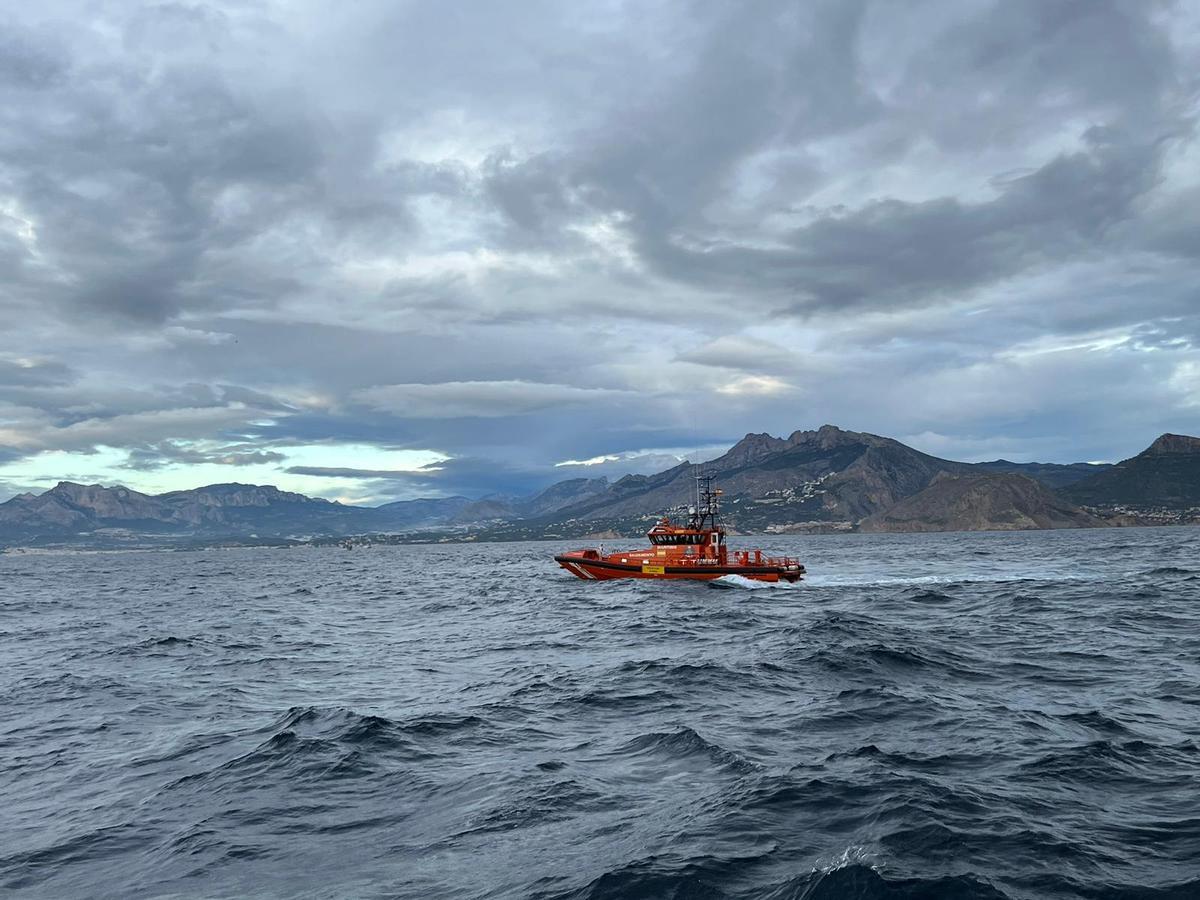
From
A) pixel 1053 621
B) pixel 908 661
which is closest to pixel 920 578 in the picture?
pixel 1053 621

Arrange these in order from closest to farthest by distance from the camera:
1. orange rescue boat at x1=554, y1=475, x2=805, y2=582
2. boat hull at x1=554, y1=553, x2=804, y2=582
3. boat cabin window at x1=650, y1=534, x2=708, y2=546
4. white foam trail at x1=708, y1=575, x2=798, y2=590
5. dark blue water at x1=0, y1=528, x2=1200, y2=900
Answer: dark blue water at x1=0, y1=528, x2=1200, y2=900, white foam trail at x1=708, y1=575, x2=798, y2=590, boat hull at x1=554, y1=553, x2=804, y2=582, orange rescue boat at x1=554, y1=475, x2=805, y2=582, boat cabin window at x1=650, y1=534, x2=708, y2=546

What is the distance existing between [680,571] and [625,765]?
51.4 metres

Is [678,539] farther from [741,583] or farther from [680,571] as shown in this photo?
[741,583]

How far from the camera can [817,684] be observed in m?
24.3

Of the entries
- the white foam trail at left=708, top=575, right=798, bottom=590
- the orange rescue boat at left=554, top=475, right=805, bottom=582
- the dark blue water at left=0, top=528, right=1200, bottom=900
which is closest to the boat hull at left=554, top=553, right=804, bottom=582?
the orange rescue boat at left=554, top=475, right=805, bottom=582

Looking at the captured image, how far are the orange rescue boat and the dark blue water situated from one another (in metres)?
29.1

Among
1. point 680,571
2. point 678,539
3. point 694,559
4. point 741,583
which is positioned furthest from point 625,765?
point 678,539

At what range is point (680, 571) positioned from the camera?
67500 millimetres

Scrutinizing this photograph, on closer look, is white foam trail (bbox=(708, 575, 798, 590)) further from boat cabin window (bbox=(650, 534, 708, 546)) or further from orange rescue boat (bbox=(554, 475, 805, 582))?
boat cabin window (bbox=(650, 534, 708, 546))

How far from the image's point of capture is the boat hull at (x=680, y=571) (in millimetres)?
67500

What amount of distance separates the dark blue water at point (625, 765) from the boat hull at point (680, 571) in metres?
28.8

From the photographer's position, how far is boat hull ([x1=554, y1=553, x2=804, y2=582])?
67.5 m

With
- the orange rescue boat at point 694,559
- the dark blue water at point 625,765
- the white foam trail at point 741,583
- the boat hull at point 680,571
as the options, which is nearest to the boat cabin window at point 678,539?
the orange rescue boat at point 694,559

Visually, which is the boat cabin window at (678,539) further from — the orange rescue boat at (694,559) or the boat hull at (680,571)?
the boat hull at (680,571)
